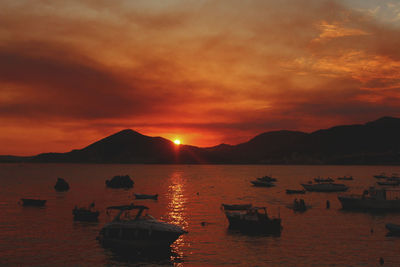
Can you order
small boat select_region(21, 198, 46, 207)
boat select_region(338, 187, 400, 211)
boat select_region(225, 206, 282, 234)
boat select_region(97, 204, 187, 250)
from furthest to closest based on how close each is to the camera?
small boat select_region(21, 198, 46, 207) → boat select_region(338, 187, 400, 211) → boat select_region(225, 206, 282, 234) → boat select_region(97, 204, 187, 250)

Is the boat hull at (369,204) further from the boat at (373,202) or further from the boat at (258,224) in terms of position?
the boat at (258,224)

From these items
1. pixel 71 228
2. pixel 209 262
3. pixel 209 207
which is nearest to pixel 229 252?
pixel 209 262

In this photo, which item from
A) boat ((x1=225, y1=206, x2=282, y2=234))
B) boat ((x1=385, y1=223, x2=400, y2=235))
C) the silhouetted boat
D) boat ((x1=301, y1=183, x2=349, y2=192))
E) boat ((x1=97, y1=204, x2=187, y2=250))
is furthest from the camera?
the silhouetted boat

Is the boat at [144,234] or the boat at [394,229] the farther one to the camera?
the boat at [394,229]

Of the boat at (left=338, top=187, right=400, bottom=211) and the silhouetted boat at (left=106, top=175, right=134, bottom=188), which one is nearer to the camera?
the boat at (left=338, top=187, right=400, bottom=211)

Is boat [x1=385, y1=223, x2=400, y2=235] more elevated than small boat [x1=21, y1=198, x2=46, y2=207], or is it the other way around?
small boat [x1=21, y1=198, x2=46, y2=207]

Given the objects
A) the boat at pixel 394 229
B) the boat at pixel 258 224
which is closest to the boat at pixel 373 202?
the boat at pixel 394 229

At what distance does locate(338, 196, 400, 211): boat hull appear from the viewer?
271 feet

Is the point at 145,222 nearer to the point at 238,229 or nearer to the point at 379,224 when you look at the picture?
the point at 238,229

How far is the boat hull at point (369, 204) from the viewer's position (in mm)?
82562

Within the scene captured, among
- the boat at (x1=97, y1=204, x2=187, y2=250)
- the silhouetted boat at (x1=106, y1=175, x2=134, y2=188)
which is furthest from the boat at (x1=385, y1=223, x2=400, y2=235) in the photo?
the silhouetted boat at (x1=106, y1=175, x2=134, y2=188)

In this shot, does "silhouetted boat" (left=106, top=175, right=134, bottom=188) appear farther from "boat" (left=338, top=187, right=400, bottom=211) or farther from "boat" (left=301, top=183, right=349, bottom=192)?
"boat" (left=338, top=187, right=400, bottom=211)

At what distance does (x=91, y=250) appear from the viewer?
153ft

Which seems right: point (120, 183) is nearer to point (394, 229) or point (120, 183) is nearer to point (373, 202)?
point (373, 202)
